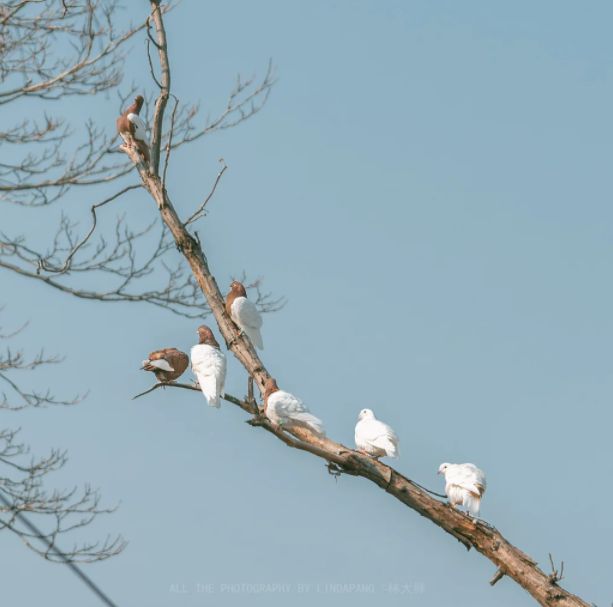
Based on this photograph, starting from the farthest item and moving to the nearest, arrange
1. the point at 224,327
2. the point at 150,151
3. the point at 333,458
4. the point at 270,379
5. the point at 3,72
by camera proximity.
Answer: the point at 3,72 < the point at 150,151 < the point at 224,327 < the point at 270,379 < the point at 333,458

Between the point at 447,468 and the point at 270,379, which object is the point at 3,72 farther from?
the point at 447,468

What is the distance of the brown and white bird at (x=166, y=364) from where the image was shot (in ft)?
31.3

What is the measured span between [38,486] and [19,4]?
13.5ft

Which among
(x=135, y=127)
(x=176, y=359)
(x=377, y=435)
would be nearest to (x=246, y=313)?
(x=176, y=359)

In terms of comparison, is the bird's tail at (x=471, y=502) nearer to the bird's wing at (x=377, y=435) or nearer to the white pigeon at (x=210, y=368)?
the bird's wing at (x=377, y=435)

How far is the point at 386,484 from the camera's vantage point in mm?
7785

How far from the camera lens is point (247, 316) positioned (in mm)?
9891

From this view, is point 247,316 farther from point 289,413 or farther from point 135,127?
point 135,127

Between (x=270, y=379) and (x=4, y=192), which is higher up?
(x=4, y=192)

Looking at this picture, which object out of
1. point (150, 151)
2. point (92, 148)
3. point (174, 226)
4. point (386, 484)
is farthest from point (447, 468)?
point (92, 148)

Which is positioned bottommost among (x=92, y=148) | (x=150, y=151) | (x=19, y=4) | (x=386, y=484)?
(x=386, y=484)

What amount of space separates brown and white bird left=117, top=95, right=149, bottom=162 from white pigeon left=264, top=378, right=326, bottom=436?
2.81m

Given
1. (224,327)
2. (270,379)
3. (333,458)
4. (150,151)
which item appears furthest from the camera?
(150,151)

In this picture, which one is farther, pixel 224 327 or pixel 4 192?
pixel 4 192
